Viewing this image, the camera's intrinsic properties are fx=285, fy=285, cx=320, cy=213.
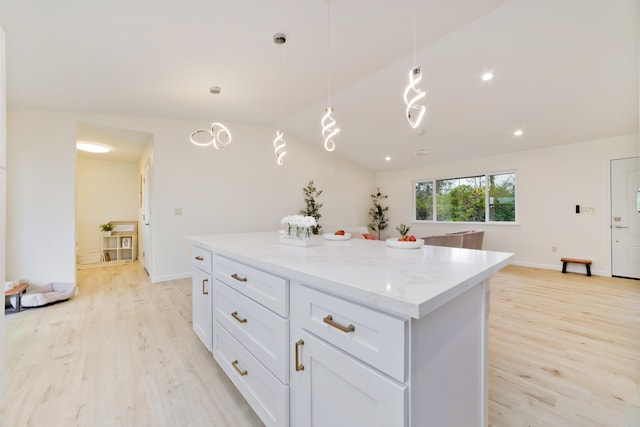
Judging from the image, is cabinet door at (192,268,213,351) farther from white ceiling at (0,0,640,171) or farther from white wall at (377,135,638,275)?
white wall at (377,135,638,275)

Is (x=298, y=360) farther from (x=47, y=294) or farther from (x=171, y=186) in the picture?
(x=171, y=186)

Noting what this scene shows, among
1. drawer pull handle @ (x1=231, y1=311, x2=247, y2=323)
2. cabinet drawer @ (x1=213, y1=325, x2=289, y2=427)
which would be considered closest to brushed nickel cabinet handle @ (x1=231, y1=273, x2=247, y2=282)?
drawer pull handle @ (x1=231, y1=311, x2=247, y2=323)

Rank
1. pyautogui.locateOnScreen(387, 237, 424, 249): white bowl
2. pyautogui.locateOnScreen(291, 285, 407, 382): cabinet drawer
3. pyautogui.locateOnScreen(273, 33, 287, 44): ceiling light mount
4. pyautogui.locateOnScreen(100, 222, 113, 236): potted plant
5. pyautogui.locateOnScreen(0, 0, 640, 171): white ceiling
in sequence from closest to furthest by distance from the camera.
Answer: pyautogui.locateOnScreen(291, 285, 407, 382): cabinet drawer → pyautogui.locateOnScreen(387, 237, 424, 249): white bowl → pyautogui.locateOnScreen(0, 0, 640, 171): white ceiling → pyautogui.locateOnScreen(273, 33, 287, 44): ceiling light mount → pyautogui.locateOnScreen(100, 222, 113, 236): potted plant

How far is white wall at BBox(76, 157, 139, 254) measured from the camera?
628 centimetres

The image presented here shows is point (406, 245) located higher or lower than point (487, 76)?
lower

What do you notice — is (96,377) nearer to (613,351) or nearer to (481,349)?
(481,349)

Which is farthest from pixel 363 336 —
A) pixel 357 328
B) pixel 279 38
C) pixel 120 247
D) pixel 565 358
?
pixel 120 247

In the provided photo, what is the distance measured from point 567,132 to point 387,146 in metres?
2.93

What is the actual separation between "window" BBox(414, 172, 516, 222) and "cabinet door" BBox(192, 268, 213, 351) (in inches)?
227

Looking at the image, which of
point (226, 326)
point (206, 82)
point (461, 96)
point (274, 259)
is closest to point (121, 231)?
point (206, 82)

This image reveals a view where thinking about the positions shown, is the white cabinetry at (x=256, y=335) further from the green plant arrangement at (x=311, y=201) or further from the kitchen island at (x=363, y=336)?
the green plant arrangement at (x=311, y=201)

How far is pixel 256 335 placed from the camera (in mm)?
1446

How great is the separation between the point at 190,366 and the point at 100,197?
20.2 feet

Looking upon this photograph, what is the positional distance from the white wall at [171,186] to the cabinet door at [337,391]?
4191mm
